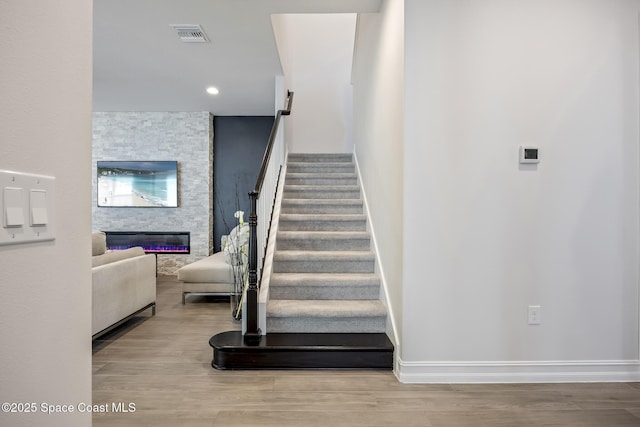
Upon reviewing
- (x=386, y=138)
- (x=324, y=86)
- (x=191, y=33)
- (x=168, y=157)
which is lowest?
(x=386, y=138)

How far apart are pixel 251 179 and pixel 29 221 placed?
6.14 meters

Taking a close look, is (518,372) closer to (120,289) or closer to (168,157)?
(120,289)

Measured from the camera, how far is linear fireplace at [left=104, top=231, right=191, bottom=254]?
252 inches

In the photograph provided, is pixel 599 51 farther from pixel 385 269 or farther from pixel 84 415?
pixel 84 415

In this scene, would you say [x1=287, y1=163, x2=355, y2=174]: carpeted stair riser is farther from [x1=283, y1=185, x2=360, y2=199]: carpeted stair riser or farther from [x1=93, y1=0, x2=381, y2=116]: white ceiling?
[x1=93, y1=0, x2=381, y2=116]: white ceiling

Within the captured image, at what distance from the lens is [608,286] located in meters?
2.44

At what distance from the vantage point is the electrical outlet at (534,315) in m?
2.43

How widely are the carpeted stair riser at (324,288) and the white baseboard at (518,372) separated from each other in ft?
2.64

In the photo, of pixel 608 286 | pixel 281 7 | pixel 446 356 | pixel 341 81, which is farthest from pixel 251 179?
pixel 608 286

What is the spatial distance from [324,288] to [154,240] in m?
4.37

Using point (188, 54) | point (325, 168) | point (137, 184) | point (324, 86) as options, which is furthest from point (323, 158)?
point (137, 184)

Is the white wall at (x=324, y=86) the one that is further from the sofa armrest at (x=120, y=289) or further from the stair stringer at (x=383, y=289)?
the sofa armrest at (x=120, y=289)

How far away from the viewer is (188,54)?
13.5 feet

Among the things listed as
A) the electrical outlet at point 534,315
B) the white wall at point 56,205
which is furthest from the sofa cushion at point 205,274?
the white wall at point 56,205
